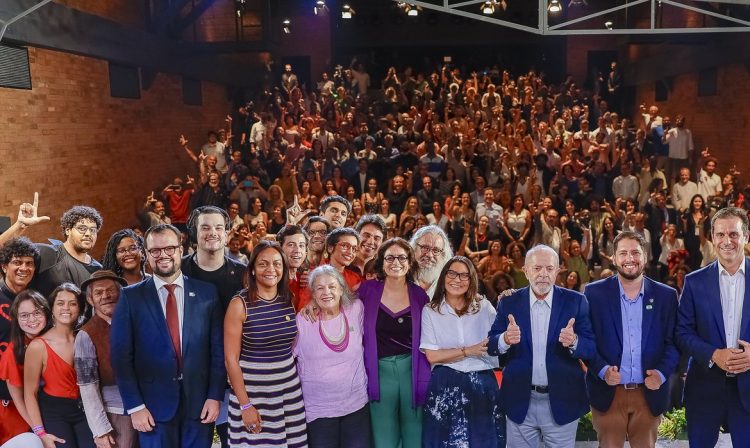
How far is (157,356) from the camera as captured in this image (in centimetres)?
327

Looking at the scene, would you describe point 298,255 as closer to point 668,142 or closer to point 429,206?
point 429,206

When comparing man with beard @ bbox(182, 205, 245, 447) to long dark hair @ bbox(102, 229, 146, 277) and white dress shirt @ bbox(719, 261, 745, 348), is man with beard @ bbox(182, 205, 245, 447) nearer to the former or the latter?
long dark hair @ bbox(102, 229, 146, 277)

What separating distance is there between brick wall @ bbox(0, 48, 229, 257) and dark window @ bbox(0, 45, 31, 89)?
0.11 metres

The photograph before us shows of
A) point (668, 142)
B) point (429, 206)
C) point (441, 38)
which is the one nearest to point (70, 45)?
point (429, 206)

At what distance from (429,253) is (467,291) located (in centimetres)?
44

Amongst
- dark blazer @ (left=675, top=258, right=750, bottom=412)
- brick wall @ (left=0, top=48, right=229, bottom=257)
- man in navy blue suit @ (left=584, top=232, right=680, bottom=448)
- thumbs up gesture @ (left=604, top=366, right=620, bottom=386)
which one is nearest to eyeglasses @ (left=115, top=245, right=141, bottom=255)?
man in navy blue suit @ (left=584, top=232, right=680, bottom=448)

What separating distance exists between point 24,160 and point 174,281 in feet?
19.5

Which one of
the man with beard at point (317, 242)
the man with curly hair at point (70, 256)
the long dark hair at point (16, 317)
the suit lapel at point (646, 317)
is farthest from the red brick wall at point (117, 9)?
the suit lapel at point (646, 317)

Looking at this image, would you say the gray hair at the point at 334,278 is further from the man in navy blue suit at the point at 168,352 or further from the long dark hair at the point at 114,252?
the long dark hair at the point at 114,252

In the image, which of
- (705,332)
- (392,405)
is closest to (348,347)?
(392,405)

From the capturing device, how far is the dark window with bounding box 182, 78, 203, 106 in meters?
13.4

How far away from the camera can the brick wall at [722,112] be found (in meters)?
11.5

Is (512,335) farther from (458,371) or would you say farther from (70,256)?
(70,256)

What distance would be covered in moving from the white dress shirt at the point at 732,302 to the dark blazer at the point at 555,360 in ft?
2.16
